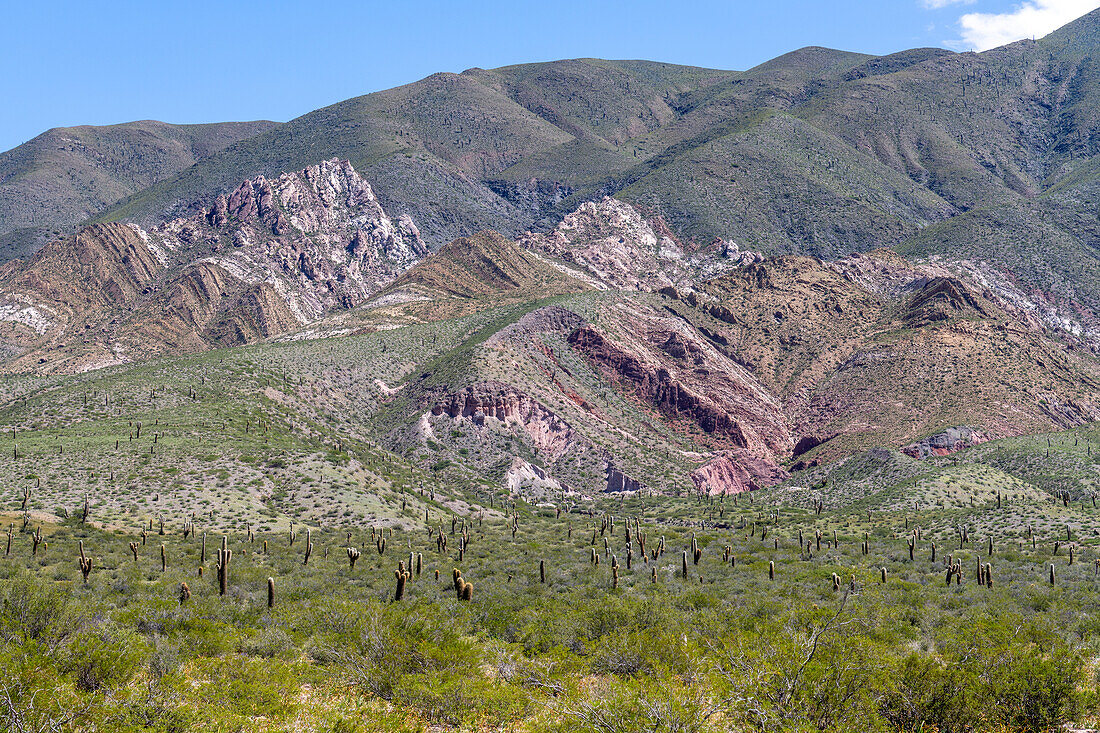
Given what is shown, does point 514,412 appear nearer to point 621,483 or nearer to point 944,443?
point 621,483

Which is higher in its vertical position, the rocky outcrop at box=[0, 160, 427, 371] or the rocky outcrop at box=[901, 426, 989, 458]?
the rocky outcrop at box=[0, 160, 427, 371]

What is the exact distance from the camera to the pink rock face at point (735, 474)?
87.2 metres

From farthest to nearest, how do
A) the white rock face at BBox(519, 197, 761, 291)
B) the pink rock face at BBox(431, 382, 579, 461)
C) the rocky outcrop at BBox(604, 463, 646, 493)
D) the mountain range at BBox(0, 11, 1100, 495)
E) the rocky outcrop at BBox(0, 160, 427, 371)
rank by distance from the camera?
1. the white rock face at BBox(519, 197, 761, 291)
2. the rocky outcrop at BBox(0, 160, 427, 371)
3. the mountain range at BBox(0, 11, 1100, 495)
4. the pink rock face at BBox(431, 382, 579, 461)
5. the rocky outcrop at BBox(604, 463, 646, 493)

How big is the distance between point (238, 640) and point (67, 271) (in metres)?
170

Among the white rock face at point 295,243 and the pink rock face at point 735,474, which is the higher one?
the white rock face at point 295,243

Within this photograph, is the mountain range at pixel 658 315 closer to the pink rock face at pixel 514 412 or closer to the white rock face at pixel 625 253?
the pink rock face at pixel 514 412

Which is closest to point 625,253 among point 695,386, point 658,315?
point 658,315

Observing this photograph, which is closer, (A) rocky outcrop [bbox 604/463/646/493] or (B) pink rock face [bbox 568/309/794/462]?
(A) rocky outcrop [bbox 604/463/646/493]

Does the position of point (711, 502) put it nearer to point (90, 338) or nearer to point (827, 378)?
point (827, 378)

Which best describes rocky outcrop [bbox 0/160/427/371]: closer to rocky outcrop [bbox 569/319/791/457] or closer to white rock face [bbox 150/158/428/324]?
white rock face [bbox 150/158/428/324]

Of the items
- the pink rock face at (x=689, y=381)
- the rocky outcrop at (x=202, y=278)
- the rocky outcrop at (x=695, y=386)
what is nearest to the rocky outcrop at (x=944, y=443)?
the pink rock face at (x=689, y=381)

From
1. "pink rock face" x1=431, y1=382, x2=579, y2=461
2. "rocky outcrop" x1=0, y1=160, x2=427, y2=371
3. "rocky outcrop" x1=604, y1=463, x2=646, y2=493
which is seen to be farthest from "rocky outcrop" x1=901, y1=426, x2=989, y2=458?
"rocky outcrop" x1=0, y1=160, x2=427, y2=371

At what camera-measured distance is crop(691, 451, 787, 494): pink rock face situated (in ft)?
286

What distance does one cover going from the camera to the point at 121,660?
A: 57.1 ft
